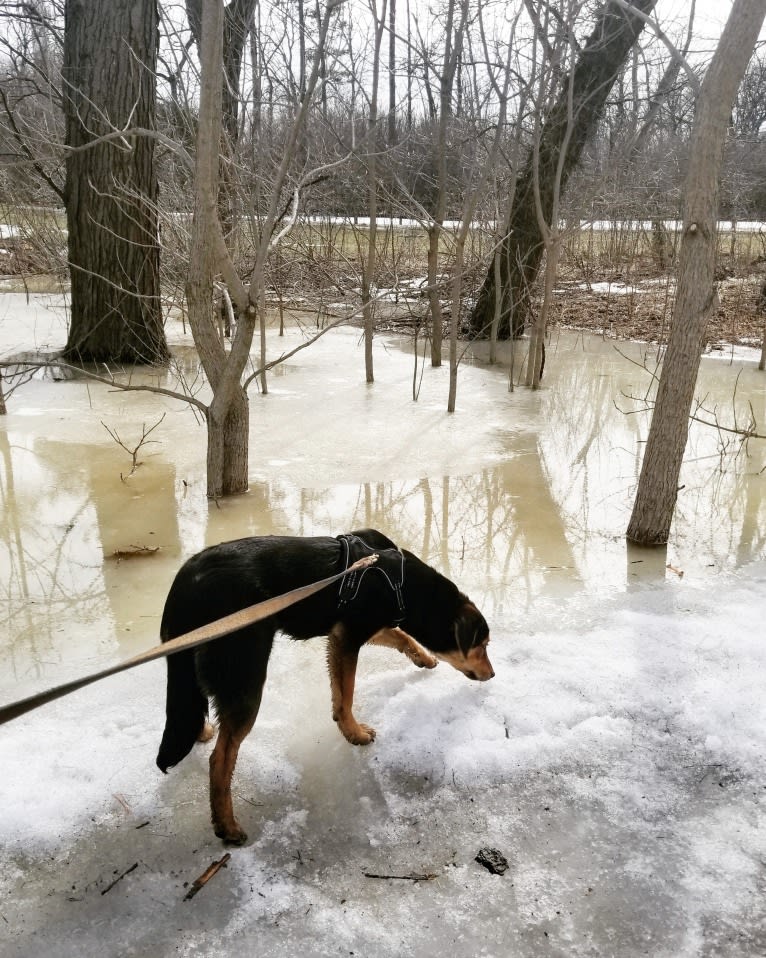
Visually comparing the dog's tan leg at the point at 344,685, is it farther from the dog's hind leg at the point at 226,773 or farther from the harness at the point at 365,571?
the dog's hind leg at the point at 226,773

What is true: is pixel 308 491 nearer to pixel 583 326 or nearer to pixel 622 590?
pixel 622 590

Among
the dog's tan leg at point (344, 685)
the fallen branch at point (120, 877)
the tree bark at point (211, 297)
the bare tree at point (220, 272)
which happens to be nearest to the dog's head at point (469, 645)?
the dog's tan leg at point (344, 685)

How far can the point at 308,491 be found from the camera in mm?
6117

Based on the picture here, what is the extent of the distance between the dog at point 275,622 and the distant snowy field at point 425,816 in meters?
0.23

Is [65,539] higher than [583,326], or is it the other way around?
[583,326]

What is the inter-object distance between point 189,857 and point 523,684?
1.61 meters

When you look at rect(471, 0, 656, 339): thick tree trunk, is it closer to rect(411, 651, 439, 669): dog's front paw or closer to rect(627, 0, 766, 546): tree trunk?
rect(627, 0, 766, 546): tree trunk

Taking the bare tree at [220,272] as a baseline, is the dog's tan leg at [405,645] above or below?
below

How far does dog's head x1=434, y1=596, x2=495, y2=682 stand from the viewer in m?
3.14

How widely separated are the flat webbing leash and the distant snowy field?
664 mm

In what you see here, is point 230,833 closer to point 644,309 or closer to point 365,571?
point 365,571

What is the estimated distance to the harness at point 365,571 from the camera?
9.45ft

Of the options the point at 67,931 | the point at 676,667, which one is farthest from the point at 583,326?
the point at 67,931

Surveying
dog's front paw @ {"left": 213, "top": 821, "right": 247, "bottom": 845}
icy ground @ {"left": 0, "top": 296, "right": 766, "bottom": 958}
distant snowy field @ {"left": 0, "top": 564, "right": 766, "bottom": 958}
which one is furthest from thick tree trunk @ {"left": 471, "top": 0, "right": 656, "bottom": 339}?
dog's front paw @ {"left": 213, "top": 821, "right": 247, "bottom": 845}
